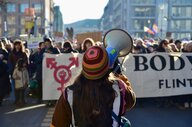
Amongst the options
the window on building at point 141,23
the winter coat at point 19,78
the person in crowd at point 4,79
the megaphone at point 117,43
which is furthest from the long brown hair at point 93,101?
the window on building at point 141,23

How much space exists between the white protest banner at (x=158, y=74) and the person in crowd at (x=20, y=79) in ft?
8.04

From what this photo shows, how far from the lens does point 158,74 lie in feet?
31.8

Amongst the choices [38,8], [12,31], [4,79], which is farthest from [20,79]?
[12,31]

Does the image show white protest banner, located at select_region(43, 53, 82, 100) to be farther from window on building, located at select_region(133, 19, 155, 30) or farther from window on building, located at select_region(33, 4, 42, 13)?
window on building, located at select_region(33, 4, 42, 13)

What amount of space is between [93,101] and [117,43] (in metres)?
0.88

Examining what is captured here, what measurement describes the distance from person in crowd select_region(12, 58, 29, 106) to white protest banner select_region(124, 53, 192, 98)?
2451 millimetres

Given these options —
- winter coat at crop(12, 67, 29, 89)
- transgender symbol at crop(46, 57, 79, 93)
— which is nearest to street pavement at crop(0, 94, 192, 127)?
Result: winter coat at crop(12, 67, 29, 89)

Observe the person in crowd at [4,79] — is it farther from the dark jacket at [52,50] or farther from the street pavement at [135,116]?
the dark jacket at [52,50]

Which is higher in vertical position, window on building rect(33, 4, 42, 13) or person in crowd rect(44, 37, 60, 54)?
window on building rect(33, 4, 42, 13)

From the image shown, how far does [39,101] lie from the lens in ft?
33.9

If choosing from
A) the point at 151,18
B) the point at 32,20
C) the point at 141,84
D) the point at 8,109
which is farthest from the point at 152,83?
the point at 151,18

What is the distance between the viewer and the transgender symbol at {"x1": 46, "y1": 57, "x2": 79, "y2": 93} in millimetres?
9727

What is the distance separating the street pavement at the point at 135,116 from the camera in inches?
312

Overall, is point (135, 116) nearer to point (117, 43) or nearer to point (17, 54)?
point (17, 54)
